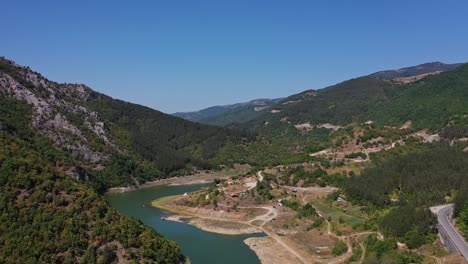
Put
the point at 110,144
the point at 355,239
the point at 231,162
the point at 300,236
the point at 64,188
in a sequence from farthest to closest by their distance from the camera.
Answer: the point at 231,162
the point at 110,144
the point at 300,236
the point at 355,239
the point at 64,188

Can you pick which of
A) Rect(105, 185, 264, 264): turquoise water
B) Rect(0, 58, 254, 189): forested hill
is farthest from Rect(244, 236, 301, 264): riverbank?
Rect(0, 58, 254, 189): forested hill

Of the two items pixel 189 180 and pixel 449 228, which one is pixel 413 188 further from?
pixel 189 180

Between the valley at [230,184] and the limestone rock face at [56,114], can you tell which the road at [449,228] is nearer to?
the valley at [230,184]

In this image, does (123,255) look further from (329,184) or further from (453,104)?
(453,104)

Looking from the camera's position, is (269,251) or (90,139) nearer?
(269,251)

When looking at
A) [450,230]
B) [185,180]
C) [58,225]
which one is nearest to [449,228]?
[450,230]

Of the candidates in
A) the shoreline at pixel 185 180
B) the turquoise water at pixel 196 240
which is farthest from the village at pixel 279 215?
the shoreline at pixel 185 180

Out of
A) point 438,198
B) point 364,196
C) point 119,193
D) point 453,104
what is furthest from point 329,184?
point 453,104
